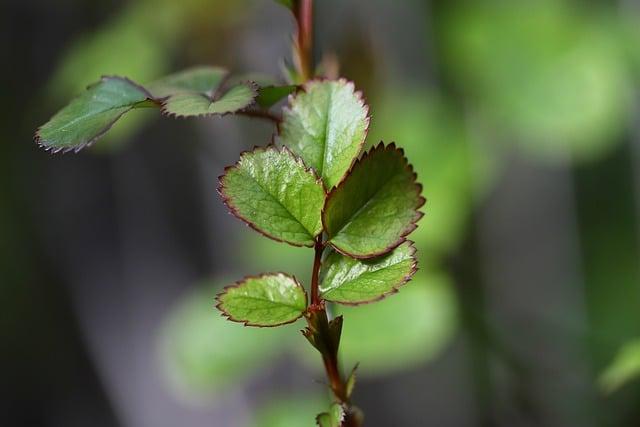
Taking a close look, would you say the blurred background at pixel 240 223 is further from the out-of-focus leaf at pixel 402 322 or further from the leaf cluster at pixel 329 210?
the leaf cluster at pixel 329 210

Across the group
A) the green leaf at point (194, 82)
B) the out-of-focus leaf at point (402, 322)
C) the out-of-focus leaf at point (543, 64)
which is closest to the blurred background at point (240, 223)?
the out-of-focus leaf at point (543, 64)

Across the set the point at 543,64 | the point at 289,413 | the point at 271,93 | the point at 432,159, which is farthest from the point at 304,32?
the point at 543,64

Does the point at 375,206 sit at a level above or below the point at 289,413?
above

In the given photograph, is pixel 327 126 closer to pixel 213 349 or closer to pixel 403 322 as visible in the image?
pixel 403 322

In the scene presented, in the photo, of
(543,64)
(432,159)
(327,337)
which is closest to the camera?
(327,337)

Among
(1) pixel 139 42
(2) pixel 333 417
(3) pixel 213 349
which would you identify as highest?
(1) pixel 139 42

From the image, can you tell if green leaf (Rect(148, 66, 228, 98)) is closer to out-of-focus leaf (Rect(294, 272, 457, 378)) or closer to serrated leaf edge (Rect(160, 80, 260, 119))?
serrated leaf edge (Rect(160, 80, 260, 119))

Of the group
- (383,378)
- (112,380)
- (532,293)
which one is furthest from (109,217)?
(532,293)

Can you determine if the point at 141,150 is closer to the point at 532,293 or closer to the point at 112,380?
the point at 112,380
